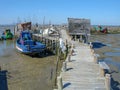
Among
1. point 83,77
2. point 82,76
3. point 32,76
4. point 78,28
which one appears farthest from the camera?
point 78,28

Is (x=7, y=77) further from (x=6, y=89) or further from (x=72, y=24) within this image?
(x=72, y=24)

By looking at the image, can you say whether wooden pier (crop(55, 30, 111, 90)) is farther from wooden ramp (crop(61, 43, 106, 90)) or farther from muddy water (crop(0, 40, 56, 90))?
muddy water (crop(0, 40, 56, 90))

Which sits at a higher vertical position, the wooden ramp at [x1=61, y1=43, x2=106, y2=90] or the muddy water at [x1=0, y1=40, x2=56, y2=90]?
the wooden ramp at [x1=61, y1=43, x2=106, y2=90]

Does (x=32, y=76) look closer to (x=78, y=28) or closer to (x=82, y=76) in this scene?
(x=82, y=76)

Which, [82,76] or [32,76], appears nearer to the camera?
[82,76]

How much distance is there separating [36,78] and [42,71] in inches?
99.0

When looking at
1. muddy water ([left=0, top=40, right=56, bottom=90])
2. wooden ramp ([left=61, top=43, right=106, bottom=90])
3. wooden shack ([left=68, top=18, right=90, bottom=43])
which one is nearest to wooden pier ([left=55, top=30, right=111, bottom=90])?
wooden ramp ([left=61, top=43, right=106, bottom=90])

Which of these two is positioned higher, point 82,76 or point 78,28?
point 78,28

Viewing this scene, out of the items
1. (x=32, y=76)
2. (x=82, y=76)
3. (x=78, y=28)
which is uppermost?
(x=78, y=28)

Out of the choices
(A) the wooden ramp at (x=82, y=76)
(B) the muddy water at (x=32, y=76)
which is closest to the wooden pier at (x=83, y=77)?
(A) the wooden ramp at (x=82, y=76)

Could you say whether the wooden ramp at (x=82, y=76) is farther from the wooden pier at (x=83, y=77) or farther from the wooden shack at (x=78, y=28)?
the wooden shack at (x=78, y=28)

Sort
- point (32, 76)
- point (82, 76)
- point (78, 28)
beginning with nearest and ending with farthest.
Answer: point (82, 76), point (32, 76), point (78, 28)

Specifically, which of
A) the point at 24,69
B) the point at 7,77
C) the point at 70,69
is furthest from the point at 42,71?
the point at 70,69

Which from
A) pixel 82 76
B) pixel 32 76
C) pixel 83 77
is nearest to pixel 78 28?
pixel 32 76
